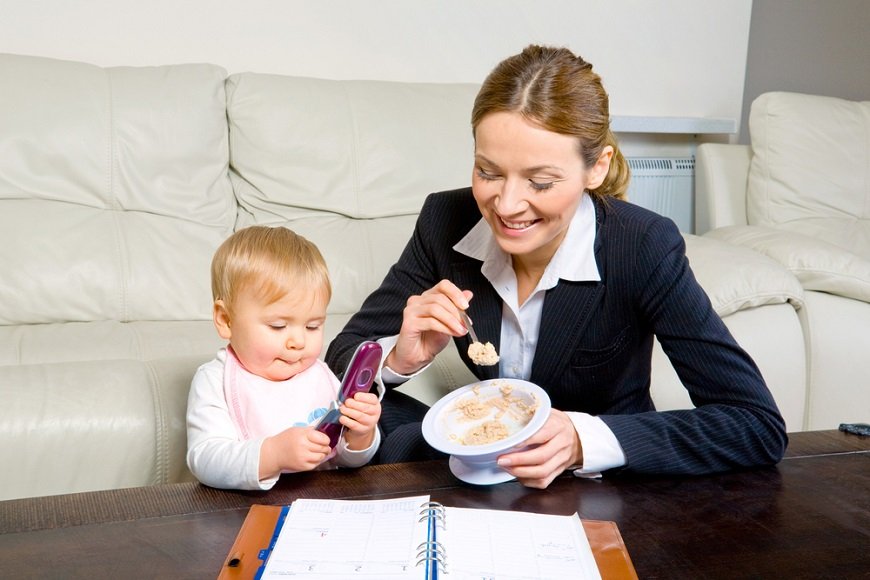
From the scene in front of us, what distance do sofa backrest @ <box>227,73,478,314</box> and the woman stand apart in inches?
33.2

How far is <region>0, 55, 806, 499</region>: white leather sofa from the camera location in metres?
2.12

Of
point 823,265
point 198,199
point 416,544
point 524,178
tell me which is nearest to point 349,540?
point 416,544

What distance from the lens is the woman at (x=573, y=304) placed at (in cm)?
116

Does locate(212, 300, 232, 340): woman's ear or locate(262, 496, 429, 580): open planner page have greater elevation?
locate(212, 300, 232, 340): woman's ear

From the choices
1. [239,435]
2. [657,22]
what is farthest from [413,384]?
[657,22]

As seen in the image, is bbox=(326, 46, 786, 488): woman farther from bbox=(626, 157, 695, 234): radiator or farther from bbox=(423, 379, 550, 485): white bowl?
bbox=(626, 157, 695, 234): radiator

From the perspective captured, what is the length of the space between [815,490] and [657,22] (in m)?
2.70

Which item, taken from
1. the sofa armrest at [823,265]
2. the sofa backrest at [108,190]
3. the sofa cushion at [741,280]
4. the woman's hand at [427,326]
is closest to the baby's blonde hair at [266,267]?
the woman's hand at [427,326]

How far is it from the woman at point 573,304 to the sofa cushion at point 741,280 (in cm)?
66

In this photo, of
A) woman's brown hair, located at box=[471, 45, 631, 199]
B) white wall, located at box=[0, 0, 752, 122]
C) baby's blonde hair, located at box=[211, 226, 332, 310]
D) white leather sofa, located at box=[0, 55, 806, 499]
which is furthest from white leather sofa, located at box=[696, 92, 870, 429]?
baby's blonde hair, located at box=[211, 226, 332, 310]

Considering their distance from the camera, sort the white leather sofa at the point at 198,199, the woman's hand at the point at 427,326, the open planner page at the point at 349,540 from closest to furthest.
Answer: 1. the open planner page at the point at 349,540
2. the woman's hand at the point at 427,326
3. the white leather sofa at the point at 198,199

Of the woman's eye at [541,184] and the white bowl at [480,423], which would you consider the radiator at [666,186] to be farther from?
the white bowl at [480,423]

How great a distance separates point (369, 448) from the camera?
1.25m

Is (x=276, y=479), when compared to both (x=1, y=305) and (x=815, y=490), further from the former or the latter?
(x=1, y=305)
